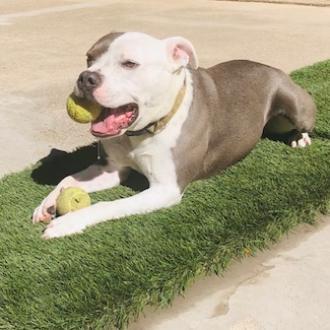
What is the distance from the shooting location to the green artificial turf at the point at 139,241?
2.96 m

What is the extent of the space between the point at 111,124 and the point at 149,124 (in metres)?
0.26

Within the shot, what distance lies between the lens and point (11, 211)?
153 inches

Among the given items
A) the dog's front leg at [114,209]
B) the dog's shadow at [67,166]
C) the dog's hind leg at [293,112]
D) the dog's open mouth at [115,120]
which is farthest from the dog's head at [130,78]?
the dog's hind leg at [293,112]

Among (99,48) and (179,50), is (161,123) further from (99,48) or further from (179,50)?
(99,48)

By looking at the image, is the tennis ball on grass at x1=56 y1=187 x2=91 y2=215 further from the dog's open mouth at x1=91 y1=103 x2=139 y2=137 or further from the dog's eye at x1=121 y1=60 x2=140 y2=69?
the dog's eye at x1=121 y1=60 x2=140 y2=69

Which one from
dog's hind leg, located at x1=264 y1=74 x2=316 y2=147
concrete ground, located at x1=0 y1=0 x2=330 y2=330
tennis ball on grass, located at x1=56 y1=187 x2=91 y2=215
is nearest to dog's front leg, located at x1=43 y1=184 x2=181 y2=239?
tennis ball on grass, located at x1=56 y1=187 x2=91 y2=215

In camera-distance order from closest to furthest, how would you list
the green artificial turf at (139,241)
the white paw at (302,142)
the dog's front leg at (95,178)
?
the green artificial turf at (139,241)
the dog's front leg at (95,178)
the white paw at (302,142)

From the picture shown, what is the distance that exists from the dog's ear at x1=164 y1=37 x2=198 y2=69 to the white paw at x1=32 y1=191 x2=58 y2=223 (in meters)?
1.08

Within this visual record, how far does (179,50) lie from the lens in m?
3.58

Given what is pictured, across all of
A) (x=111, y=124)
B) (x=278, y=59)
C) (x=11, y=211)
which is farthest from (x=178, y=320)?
(x=278, y=59)

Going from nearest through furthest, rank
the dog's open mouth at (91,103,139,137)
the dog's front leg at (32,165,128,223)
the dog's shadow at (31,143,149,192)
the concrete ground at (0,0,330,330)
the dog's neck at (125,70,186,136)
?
the concrete ground at (0,0,330,330) < the dog's open mouth at (91,103,139,137) < the dog's neck at (125,70,186,136) < the dog's front leg at (32,165,128,223) < the dog's shadow at (31,143,149,192)

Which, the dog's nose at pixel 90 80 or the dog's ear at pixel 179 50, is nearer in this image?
the dog's nose at pixel 90 80

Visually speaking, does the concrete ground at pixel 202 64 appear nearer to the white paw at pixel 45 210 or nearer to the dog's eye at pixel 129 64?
the white paw at pixel 45 210

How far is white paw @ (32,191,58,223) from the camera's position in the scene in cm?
373
